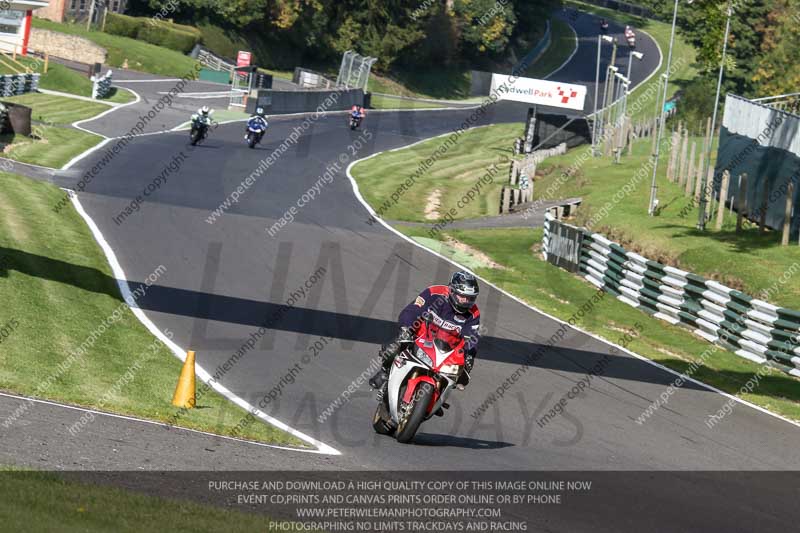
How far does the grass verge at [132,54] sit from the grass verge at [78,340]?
48.3m

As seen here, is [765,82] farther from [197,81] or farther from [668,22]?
[668,22]

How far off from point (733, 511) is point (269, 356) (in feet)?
25.1

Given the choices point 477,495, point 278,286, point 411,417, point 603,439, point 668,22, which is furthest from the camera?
point 668,22

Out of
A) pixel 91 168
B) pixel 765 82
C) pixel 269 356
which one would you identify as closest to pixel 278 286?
pixel 269 356

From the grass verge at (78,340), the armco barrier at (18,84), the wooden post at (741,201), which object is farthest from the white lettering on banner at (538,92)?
the grass verge at (78,340)

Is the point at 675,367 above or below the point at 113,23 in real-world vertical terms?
below

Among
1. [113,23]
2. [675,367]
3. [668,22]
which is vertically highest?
[668,22]

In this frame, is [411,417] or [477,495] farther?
[411,417]

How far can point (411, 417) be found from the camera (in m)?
12.3

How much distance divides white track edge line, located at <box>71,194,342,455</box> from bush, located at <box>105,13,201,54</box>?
51.3 meters

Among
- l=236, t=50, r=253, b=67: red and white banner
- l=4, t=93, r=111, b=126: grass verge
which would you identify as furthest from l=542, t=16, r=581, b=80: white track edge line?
l=4, t=93, r=111, b=126: grass verge

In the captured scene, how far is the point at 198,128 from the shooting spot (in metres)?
43.5

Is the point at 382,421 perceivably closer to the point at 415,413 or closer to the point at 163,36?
the point at 415,413

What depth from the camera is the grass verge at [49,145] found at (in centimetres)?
3519
